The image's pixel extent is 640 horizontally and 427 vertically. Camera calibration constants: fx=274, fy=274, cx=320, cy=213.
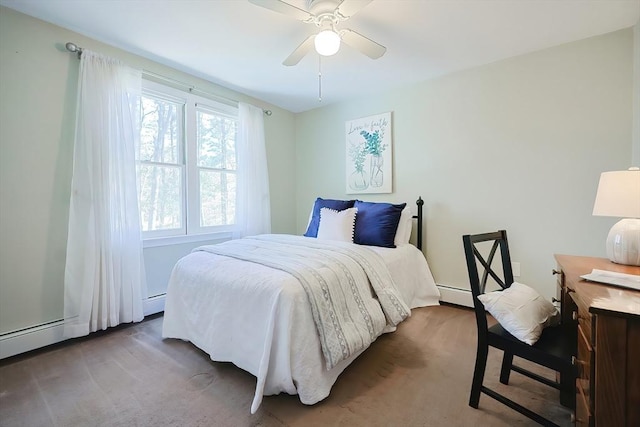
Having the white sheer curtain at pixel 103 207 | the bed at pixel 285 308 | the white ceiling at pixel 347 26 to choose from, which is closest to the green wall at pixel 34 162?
the white sheer curtain at pixel 103 207

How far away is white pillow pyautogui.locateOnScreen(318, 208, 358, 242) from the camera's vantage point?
2748 millimetres

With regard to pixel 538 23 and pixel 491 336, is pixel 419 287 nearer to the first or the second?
pixel 491 336

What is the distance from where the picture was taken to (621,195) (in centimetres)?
138

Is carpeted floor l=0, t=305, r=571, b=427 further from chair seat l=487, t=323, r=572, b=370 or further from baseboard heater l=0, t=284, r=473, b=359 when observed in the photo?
chair seat l=487, t=323, r=572, b=370

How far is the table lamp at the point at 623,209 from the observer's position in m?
1.35

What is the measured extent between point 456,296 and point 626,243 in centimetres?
164

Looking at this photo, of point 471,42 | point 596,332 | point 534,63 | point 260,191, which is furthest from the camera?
point 260,191

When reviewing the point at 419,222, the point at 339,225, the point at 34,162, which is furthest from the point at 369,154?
the point at 34,162

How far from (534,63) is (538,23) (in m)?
0.51

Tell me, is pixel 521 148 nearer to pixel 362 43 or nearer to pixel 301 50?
pixel 362 43

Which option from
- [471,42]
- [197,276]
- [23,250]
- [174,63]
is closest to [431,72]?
[471,42]

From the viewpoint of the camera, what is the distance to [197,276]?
1954 mm

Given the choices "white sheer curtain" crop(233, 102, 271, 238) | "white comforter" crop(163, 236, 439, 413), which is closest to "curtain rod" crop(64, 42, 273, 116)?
"white sheer curtain" crop(233, 102, 271, 238)

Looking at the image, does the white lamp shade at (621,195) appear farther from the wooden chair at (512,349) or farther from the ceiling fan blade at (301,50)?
the ceiling fan blade at (301,50)
